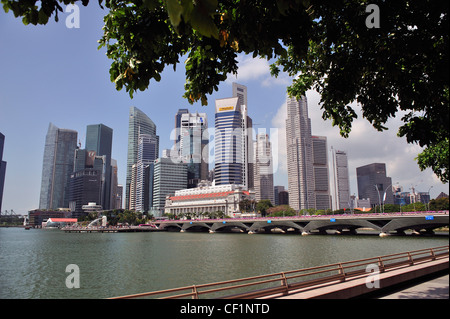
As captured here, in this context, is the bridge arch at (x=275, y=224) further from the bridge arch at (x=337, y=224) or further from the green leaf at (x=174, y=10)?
the green leaf at (x=174, y=10)

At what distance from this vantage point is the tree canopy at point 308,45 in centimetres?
503

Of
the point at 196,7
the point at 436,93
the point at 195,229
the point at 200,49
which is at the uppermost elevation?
the point at 200,49

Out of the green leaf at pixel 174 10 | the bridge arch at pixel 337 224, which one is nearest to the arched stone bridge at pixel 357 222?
the bridge arch at pixel 337 224

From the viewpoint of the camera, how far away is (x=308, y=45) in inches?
239

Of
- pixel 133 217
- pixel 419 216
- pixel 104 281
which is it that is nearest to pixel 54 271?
pixel 104 281

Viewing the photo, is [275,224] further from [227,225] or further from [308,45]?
[308,45]

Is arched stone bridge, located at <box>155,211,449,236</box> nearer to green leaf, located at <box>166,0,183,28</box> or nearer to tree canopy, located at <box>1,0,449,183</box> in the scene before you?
tree canopy, located at <box>1,0,449,183</box>

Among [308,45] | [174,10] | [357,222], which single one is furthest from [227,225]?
[174,10]

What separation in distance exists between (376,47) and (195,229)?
158956mm

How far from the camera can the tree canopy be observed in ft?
16.5
